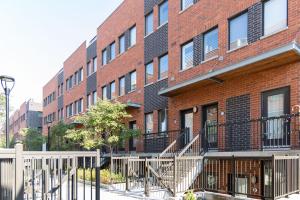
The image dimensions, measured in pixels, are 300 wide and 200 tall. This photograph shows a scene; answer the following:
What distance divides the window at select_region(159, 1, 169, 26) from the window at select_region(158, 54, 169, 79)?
203cm

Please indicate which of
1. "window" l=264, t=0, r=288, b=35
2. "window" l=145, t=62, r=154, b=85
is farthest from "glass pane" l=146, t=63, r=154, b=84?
"window" l=264, t=0, r=288, b=35

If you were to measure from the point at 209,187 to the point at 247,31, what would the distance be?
609cm

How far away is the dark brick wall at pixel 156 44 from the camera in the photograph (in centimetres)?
1867

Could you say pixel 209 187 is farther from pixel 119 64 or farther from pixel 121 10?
pixel 121 10

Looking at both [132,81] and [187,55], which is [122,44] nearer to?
[132,81]

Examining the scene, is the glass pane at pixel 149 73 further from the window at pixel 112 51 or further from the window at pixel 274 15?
the window at pixel 274 15

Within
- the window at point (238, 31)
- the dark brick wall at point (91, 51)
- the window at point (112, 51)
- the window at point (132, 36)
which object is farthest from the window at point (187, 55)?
the dark brick wall at point (91, 51)

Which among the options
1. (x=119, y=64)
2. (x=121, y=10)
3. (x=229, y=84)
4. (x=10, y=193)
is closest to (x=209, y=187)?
(x=229, y=84)

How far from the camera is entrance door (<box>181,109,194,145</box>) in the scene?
15687 mm

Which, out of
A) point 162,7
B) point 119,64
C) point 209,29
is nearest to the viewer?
point 209,29

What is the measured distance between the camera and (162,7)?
1958cm

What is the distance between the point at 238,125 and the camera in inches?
505

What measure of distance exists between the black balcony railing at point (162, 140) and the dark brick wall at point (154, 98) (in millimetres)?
1543

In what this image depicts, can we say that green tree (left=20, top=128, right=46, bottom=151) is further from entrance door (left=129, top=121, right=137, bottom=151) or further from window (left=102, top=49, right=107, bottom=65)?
entrance door (left=129, top=121, right=137, bottom=151)
